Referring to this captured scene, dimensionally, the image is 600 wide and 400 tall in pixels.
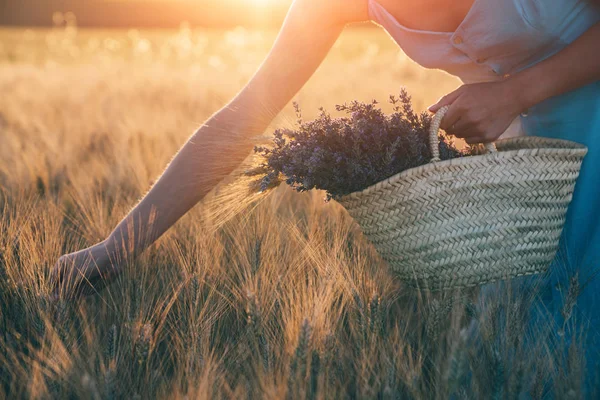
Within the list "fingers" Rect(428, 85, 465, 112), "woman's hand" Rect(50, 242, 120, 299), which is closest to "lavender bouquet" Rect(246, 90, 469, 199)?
"fingers" Rect(428, 85, 465, 112)

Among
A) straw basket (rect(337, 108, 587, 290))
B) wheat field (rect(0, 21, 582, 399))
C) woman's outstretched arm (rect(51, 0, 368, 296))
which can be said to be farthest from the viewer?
woman's outstretched arm (rect(51, 0, 368, 296))

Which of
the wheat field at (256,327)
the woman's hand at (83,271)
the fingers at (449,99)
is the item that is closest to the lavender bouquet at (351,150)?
the fingers at (449,99)

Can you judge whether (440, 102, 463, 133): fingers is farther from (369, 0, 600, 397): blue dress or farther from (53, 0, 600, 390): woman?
(369, 0, 600, 397): blue dress

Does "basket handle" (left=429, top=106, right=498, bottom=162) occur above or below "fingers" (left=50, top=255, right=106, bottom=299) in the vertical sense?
above

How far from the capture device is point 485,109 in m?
1.36

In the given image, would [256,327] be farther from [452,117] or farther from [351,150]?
[452,117]

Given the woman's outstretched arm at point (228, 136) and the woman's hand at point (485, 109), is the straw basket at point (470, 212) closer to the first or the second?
the woman's hand at point (485, 109)

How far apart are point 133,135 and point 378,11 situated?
2.59 metres

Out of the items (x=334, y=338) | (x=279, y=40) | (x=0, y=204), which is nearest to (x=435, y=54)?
(x=279, y=40)

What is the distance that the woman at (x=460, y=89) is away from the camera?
1.39 metres

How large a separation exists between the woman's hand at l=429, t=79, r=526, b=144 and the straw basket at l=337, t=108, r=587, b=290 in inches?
1.8

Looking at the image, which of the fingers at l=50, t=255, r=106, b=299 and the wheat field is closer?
the wheat field

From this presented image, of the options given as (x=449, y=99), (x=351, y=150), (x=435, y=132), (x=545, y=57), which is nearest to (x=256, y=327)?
(x=351, y=150)

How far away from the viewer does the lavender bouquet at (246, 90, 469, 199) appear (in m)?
1.40
